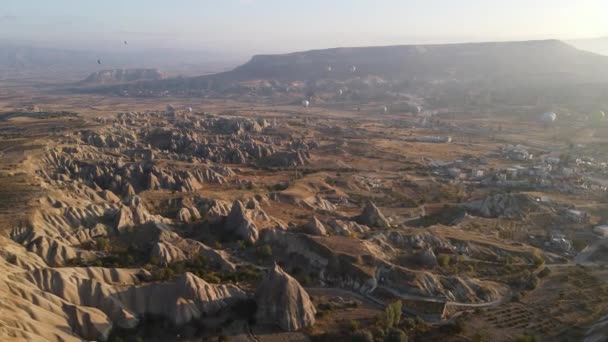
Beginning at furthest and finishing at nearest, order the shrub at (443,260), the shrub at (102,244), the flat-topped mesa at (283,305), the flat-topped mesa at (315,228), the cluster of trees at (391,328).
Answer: the flat-topped mesa at (315,228) → the shrub at (102,244) → the shrub at (443,260) → the flat-topped mesa at (283,305) → the cluster of trees at (391,328)

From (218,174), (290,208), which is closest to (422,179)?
(290,208)

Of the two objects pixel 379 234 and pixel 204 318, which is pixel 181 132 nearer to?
pixel 379 234

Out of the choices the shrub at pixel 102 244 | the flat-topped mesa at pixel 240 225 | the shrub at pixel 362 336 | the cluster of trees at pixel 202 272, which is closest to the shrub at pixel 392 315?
the shrub at pixel 362 336

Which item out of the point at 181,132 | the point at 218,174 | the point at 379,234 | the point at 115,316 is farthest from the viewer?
the point at 181,132

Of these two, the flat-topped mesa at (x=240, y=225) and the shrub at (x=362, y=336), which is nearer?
the shrub at (x=362, y=336)

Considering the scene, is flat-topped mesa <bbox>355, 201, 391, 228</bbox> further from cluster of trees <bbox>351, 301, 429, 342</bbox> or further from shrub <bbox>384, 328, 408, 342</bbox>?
shrub <bbox>384, 328, 408, 342</bbox>

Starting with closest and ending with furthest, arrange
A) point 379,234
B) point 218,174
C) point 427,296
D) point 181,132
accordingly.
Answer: point 427,296 < point 379,234 < point 218,174 < point 181,132

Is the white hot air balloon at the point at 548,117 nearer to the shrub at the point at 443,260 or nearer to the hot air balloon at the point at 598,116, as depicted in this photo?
the hot air balloon at the point at 598,116
